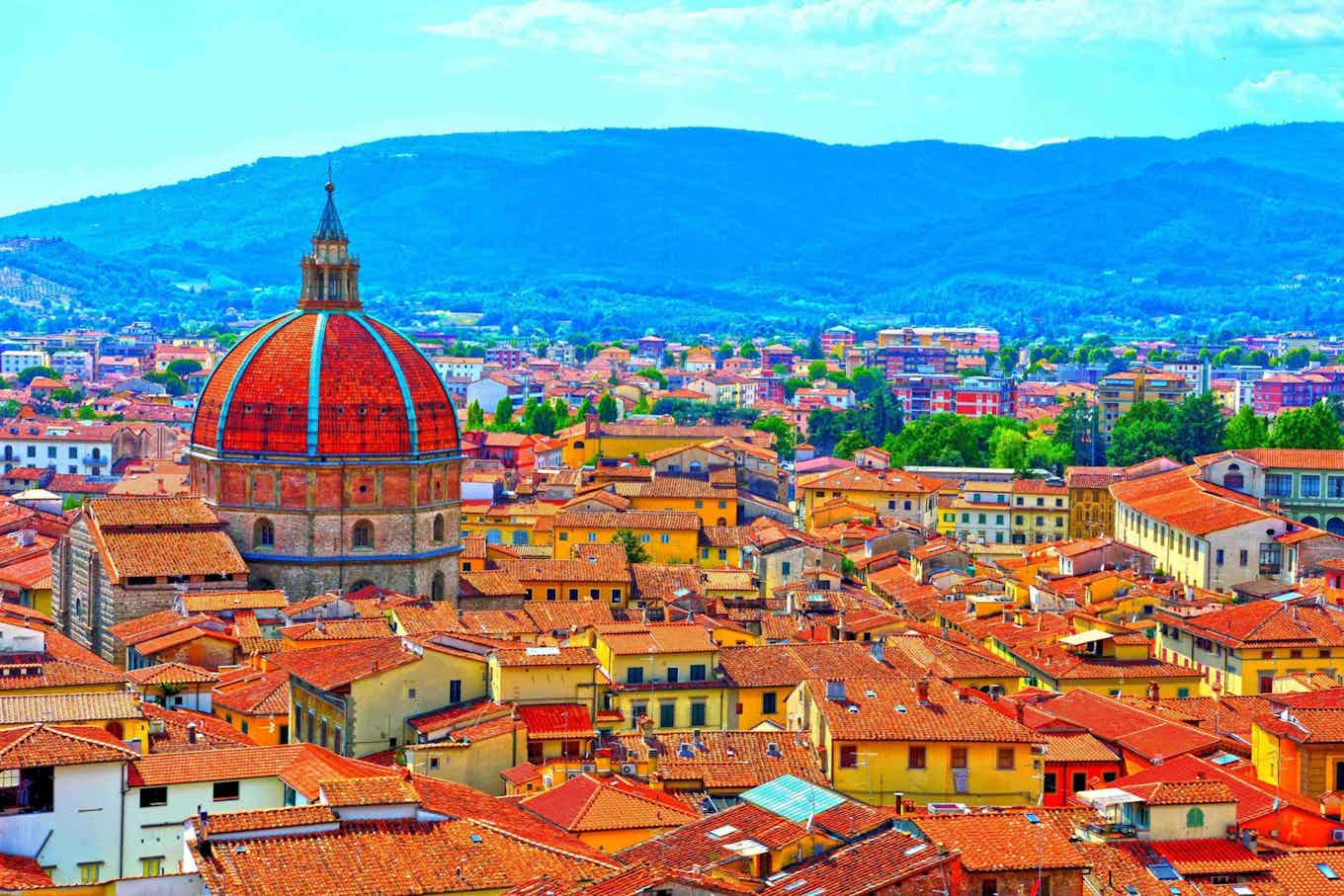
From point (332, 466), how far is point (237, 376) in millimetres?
3906

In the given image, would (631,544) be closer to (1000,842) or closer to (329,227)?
(329,227)

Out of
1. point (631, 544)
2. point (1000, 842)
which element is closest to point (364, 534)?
point (631, 544)

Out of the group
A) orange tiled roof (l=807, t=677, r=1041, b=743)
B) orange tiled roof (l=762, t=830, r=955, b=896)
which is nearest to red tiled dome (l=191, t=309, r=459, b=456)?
orange tiled roof (l=807, t=677, r=1041, b=743)

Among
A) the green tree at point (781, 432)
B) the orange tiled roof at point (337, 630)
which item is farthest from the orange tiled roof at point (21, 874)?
the green tree at point (781, 432)

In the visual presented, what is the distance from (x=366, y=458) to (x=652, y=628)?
61.3ft

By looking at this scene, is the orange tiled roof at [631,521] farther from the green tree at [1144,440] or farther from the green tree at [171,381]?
the green tree at [171,381]

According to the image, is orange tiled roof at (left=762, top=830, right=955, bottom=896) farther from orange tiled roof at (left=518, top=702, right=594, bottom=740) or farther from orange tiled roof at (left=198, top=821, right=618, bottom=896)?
orange tiled roof at (left=518, top=702, right=594, bottom=740)

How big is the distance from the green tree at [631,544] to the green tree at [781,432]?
166ft

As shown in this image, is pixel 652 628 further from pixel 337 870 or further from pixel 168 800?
pixel 337 870

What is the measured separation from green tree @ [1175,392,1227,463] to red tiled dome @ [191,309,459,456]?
61823mm

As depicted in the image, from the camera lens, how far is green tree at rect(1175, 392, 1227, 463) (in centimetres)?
11825

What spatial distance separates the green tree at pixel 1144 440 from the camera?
385ft

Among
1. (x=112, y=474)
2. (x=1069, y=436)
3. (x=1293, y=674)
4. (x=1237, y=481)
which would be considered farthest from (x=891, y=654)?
(x=1069, y=436)

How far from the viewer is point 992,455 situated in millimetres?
122000
